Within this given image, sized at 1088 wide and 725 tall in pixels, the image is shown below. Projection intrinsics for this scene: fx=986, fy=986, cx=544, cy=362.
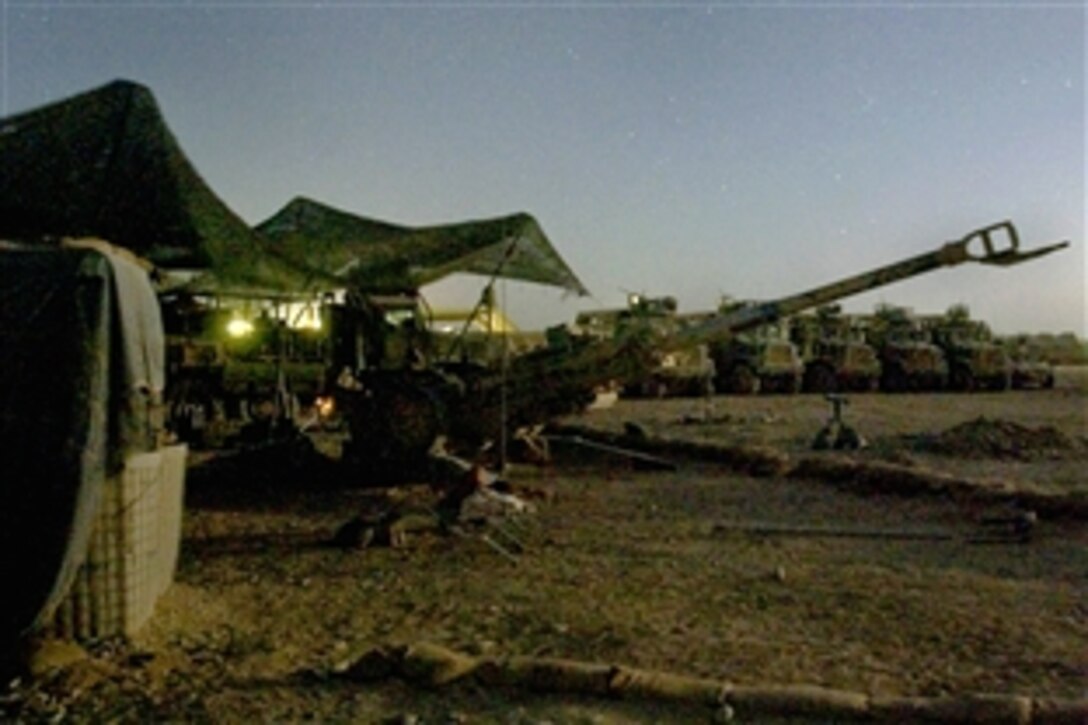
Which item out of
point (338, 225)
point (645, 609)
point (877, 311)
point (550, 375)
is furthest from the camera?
point (877, 311)

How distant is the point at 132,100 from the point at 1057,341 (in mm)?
59812

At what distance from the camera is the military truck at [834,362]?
2850 centimetres

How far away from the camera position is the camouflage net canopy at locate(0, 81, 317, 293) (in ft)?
29.4

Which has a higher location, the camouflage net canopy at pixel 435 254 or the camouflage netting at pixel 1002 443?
the camouflage net canopy at pixel 435 254

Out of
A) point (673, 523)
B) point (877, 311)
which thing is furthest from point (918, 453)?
point (877, 311)

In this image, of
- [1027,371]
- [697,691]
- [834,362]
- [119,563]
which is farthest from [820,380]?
[119,563]

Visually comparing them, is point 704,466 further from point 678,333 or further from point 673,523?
point 673,523

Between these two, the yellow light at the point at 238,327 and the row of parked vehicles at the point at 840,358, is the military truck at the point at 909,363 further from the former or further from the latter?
the yellow light at the point at 238,327

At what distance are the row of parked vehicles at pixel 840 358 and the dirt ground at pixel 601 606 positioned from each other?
56.3ft

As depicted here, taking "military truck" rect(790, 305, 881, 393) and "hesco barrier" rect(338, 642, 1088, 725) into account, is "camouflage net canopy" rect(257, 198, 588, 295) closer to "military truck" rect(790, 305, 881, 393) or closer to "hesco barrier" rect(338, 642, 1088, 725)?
"hesco barrier" rect(338, 642, 1088, 725)

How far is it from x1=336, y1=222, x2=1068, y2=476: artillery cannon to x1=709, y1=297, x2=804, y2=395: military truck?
17.2m

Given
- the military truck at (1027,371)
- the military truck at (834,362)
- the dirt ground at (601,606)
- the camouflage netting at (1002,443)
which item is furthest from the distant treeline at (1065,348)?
the dirt ground at (601,606)

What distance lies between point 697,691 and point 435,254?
992cm

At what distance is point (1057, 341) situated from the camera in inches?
2299
